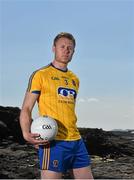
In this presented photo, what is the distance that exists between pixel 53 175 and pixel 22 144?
13974mm

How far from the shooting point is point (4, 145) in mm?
18609

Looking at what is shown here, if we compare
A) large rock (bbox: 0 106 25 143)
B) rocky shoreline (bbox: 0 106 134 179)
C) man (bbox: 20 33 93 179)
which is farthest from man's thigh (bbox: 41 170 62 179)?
large rock (bbox: 0 106 25 143)

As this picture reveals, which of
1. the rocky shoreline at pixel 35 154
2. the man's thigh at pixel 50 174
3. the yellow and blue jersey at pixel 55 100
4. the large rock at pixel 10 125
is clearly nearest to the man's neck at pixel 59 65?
the yellow and blue jersey at pixel 55 100

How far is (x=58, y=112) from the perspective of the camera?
18.0 feet

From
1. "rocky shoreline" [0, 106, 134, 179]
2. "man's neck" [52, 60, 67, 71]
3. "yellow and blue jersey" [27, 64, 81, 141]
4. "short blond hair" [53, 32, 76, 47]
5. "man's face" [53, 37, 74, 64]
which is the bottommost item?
"rocky shoreline" [0, 106, 134, 179]

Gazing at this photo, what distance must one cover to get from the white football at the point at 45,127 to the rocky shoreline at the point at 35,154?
3.54m

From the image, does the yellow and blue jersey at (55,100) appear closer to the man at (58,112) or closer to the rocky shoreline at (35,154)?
the man at (58,112)

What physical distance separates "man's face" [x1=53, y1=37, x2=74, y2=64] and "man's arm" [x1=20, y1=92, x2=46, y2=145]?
59 centimetres

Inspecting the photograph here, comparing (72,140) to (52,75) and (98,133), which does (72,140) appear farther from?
(98,133)

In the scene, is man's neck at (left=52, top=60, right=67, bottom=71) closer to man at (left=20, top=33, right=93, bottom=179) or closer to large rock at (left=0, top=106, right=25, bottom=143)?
man at (left=20, top=33, right=93, bottom=179)

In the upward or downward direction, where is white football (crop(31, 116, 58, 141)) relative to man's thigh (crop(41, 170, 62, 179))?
upward

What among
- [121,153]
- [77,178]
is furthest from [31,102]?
[121,153]

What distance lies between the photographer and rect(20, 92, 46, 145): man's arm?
209 inches

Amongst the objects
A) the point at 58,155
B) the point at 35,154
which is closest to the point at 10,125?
the point at 35,154
